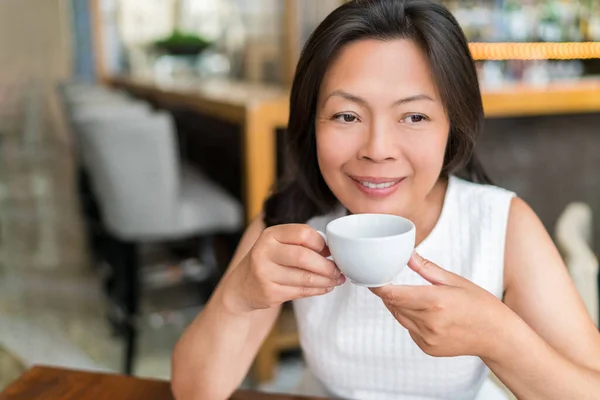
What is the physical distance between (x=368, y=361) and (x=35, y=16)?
21.8 ft

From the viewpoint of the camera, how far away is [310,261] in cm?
78

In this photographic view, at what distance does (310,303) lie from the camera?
3.67 feet

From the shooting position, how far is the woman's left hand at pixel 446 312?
0.74m

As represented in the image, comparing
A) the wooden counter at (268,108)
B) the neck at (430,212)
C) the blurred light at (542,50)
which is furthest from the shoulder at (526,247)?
the blurred light at (542,50)

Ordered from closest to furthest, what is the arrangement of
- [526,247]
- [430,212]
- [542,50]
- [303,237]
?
[303,237], [526,247], [430,212], [542,50]

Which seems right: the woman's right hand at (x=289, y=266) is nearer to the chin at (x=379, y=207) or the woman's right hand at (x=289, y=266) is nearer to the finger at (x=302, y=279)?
the finger at (x=302, y=279)

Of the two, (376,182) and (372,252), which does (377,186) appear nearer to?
(376,182)

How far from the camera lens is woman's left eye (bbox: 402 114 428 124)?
92 centimetres

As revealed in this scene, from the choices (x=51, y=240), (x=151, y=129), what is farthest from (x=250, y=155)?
(x=51, y=240)

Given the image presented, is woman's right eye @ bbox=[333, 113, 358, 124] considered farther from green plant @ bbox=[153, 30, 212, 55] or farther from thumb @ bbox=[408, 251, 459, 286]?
green plant @ bbox=[153, 30, 212, 55]

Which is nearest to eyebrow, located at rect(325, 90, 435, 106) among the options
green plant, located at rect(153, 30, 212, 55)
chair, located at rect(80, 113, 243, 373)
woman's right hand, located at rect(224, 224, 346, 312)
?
woman's right hand, located at rect(224, 224, 346, 312)

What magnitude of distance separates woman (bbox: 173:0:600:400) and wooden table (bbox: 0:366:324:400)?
45 millimetres

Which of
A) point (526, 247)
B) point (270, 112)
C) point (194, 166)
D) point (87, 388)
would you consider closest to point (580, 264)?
point (526, 247)

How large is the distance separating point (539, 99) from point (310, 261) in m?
1.99
